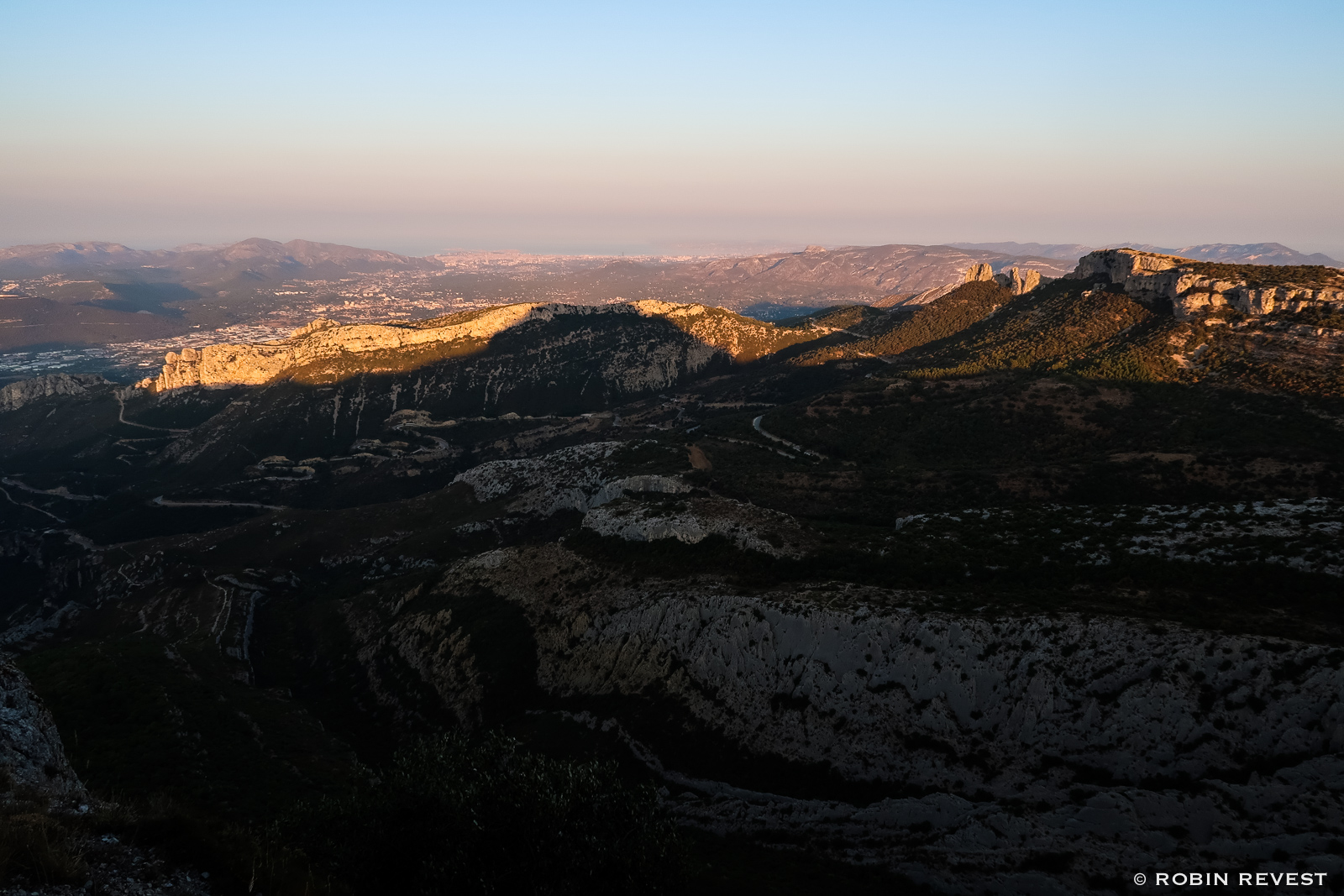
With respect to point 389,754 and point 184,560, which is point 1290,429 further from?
point 184,560

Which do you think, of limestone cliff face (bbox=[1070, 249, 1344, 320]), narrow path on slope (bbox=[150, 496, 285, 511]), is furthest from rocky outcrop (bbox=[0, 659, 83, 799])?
limestone cliff face (bbox=[1070, 249, 1344, 320])

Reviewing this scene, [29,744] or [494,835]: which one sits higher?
[29,744]

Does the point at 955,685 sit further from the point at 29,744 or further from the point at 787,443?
the point at 787,443

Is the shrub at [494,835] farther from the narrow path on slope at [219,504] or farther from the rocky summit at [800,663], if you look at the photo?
the narrow path on slope at [219,504]

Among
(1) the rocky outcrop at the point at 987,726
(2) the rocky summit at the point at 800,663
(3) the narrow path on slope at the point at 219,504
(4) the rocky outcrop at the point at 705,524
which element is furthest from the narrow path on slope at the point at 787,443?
(3) the narrow path on slope at the point at 219,504

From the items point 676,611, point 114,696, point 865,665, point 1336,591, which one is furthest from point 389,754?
point 1336,591

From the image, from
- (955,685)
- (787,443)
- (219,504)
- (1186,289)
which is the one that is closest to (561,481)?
(787,443)
